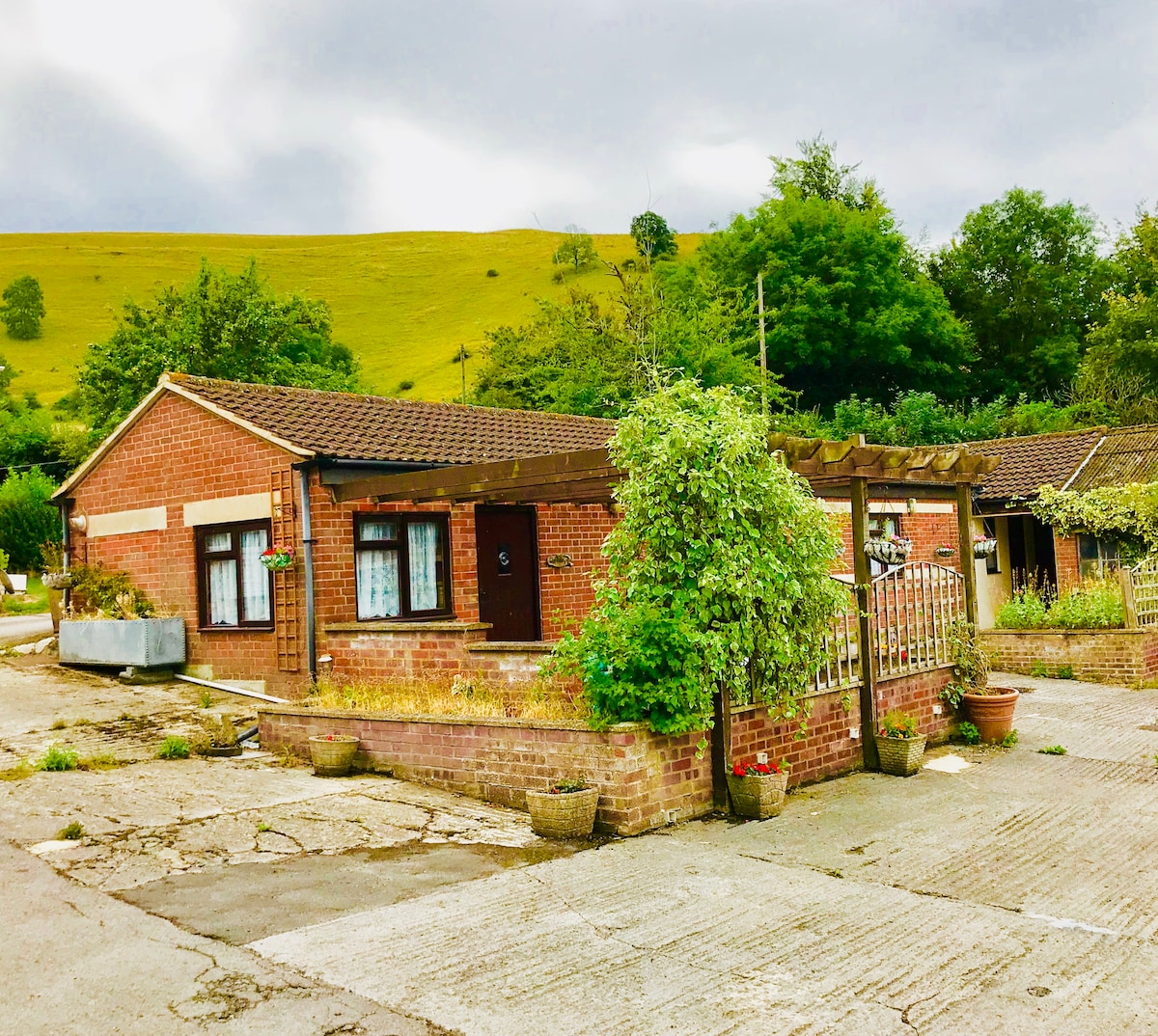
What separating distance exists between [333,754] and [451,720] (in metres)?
1.33

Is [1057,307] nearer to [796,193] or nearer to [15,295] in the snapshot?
[796,193]

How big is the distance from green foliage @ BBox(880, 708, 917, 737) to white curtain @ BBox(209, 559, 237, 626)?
27.0 ft

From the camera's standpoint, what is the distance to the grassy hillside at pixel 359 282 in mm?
73188

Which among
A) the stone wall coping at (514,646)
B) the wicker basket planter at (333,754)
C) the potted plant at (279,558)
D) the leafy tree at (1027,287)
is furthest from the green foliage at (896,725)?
the leafy tree at (1027,287)

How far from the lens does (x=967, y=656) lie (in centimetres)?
1059

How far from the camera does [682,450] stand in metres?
7.68

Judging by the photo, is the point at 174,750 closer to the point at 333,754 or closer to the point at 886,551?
the point at 333,754

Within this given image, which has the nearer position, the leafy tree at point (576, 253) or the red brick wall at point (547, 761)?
the red brick wall at point (547, 761)

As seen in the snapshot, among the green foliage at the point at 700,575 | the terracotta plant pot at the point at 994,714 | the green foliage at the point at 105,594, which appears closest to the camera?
the green foliage at the point at 700,575

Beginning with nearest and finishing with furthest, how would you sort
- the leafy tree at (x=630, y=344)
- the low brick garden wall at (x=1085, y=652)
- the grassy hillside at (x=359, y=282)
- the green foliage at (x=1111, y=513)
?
the low brick garden wall at (x=1085, y=652) → the green foliage at (x=1111, y=513) → the leafy tree at (x=630, y=344) → the grassy hillside at (x=359, y=282)

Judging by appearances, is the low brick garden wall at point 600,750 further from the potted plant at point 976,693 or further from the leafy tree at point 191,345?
the leafy tree at point 191,345

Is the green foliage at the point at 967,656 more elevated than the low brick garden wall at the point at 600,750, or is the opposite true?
the green foliage at the point at 967,656

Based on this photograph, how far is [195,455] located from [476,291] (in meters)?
78.8

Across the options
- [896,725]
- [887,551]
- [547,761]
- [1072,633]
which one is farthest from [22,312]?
[896,725]
